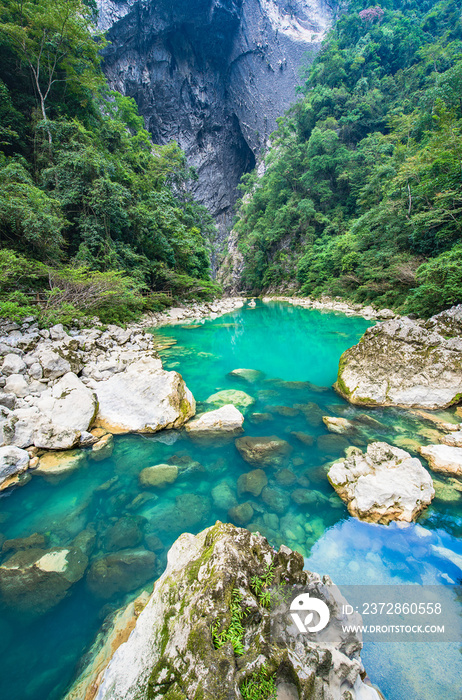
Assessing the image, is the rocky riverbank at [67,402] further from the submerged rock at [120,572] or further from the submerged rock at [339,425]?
the submerged rock at [339,425]

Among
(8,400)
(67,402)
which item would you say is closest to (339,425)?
(67,402)

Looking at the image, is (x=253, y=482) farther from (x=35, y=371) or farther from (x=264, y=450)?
(x=35, y=371)

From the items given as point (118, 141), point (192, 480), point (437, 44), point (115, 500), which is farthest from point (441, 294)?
point (437, 44)

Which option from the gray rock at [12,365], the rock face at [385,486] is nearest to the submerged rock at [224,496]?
the rock face at [385,486]

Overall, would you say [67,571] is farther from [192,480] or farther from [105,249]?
[105,249]

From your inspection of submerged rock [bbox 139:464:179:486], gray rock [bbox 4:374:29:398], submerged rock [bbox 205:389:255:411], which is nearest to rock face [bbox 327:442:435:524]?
submerged rock [bbox 139:464:179:486]

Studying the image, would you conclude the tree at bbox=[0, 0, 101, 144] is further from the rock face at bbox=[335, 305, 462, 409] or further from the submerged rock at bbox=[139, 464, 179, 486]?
the rock face at bbox=[335, 305, 462, 409]
